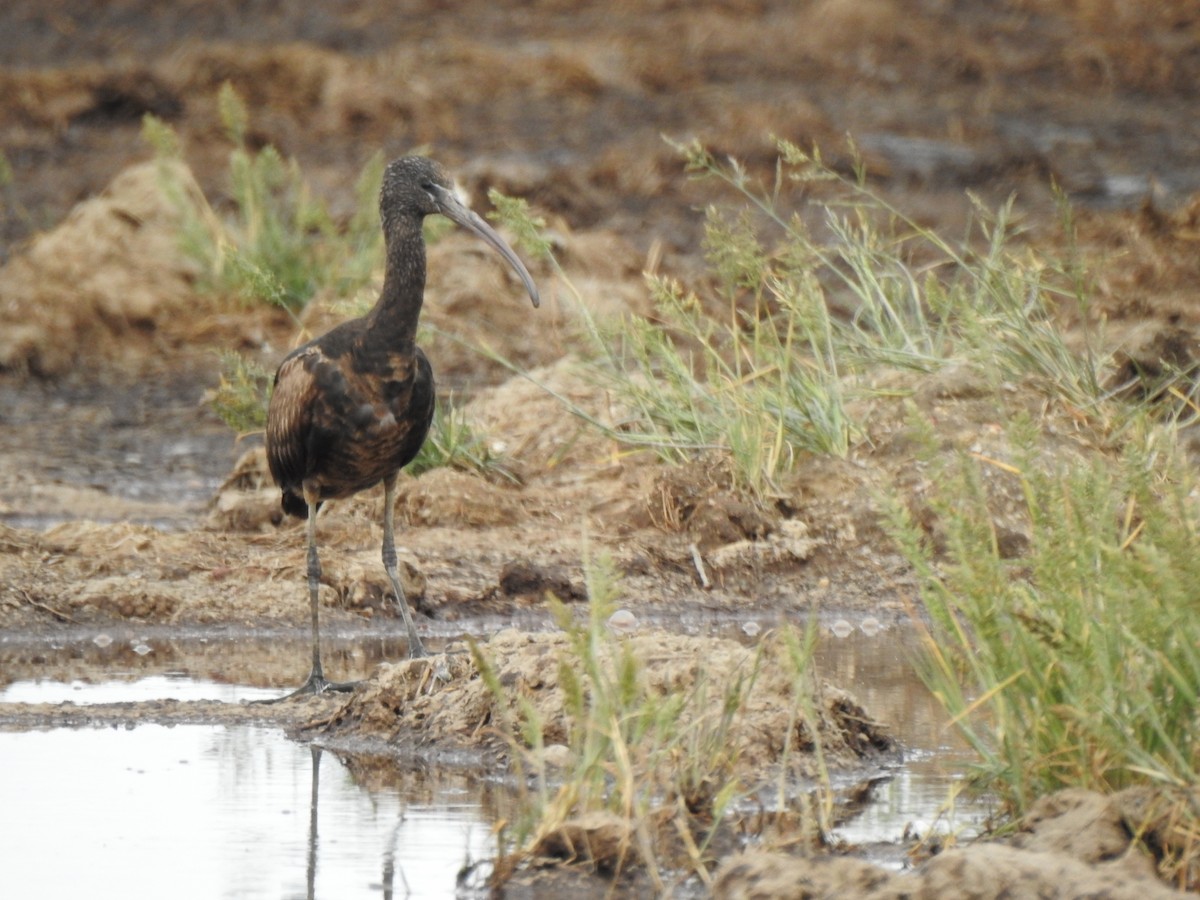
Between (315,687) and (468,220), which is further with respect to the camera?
(468,220)

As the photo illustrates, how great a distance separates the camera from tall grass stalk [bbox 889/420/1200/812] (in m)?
4.62

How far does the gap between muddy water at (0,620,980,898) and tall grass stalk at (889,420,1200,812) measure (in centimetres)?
27

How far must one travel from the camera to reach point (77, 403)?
14234 mm

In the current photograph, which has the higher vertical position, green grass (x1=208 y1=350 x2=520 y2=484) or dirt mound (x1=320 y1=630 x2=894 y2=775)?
green grass (x1=208 y1=350 x2=520 y2=484)

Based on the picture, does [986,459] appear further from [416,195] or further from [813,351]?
[416,195]

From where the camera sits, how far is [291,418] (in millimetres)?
7836

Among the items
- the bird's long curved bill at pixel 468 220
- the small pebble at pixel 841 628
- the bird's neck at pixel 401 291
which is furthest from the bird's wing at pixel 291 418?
the small pebble at pixel 841 628

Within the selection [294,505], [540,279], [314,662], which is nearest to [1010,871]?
[314,662]

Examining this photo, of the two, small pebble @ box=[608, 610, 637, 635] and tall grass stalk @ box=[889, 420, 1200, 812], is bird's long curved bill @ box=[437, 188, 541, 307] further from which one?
tall grass stalk @ box=[889, 420, 1200, 812]

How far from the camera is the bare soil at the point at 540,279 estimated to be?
28.7 ft

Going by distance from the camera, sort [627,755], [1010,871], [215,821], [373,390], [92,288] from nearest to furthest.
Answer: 1. [1010,871]
2. [627,755]
3. [215,821]
4. [373,390]
5. [92,288]

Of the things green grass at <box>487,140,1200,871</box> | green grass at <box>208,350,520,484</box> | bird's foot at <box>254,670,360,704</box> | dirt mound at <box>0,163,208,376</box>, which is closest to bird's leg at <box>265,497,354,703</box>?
bird's foot at <box>254,670,360,704</box>

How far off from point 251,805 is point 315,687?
1.47 m

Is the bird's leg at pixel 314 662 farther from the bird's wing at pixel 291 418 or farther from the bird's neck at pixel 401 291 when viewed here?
the bird's neck at pixel 401 291
